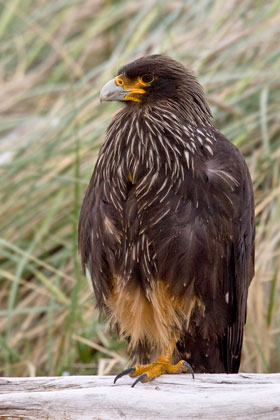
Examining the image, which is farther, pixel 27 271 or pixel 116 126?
pixel 27 271

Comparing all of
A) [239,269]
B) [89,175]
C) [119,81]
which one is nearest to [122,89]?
[119,81]

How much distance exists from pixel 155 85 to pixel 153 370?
1.06 metres

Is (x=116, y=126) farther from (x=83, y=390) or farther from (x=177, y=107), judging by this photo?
(x=83, y=390)

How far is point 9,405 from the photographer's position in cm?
257

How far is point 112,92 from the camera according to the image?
3070 millimetres

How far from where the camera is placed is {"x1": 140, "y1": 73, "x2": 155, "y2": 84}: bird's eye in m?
3.08

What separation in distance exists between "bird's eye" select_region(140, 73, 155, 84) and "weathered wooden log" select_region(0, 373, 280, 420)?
1.13 meters

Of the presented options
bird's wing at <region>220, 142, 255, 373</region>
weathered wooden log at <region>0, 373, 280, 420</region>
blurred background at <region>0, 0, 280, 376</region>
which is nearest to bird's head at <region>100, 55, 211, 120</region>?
bird's wing at <region>220, 142, 255, 373</region>

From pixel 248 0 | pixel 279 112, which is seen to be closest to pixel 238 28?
pixel 248 0

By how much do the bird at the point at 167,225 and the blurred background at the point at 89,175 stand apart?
0.72 meters

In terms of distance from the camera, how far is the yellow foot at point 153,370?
2.80 metres

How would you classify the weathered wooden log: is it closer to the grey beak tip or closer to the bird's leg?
the bird's leg

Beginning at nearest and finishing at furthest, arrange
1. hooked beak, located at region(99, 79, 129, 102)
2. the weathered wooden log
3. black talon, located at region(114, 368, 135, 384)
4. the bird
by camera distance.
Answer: the weathered wooden log < black talon, located at region(114, 368, 135, 384) < the bird < hooked beak, located at region(99, 79, 129, 102)

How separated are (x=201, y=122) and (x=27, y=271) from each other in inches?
73.1
